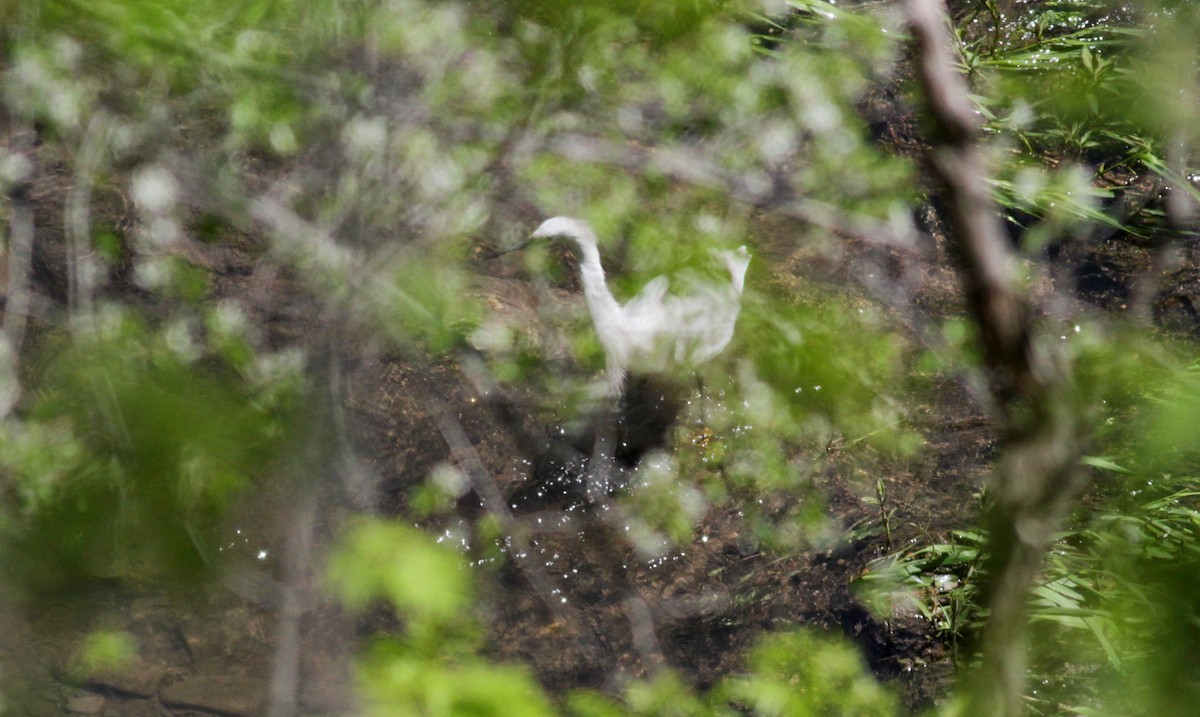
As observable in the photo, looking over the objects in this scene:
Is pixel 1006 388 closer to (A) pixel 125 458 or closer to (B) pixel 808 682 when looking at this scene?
(A) pixel 125 458

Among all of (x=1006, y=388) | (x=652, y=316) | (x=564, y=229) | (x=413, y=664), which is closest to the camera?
(x=1006, y=388)

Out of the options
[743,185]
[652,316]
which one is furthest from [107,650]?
A: [743,185]

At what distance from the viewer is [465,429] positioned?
2676 mm

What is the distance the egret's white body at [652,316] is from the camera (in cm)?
242

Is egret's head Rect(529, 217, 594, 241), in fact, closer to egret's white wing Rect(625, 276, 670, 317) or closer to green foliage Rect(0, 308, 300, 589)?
egret's white wing Rect(625, 276, 670, 317)

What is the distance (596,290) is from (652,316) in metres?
0.19

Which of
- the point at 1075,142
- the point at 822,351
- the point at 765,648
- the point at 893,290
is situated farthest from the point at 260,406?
the point at 1075,142

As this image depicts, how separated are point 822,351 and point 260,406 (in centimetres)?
111

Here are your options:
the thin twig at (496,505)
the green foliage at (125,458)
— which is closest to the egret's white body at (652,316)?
the thin twig at (496,505)

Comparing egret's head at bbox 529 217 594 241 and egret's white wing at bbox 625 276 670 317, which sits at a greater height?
egret's head at bbox 529 217 594 241

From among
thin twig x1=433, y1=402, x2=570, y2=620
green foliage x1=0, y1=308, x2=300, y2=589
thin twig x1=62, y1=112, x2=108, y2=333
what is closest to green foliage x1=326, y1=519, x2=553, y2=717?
green foliage x1=0, y1=308, x2=300, y2=589

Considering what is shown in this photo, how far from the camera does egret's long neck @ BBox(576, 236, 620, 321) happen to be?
2.48 m

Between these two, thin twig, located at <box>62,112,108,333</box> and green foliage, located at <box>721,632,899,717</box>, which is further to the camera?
thin twig, located at <box>62,112,108,333</box>

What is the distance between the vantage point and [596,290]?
248 cm
